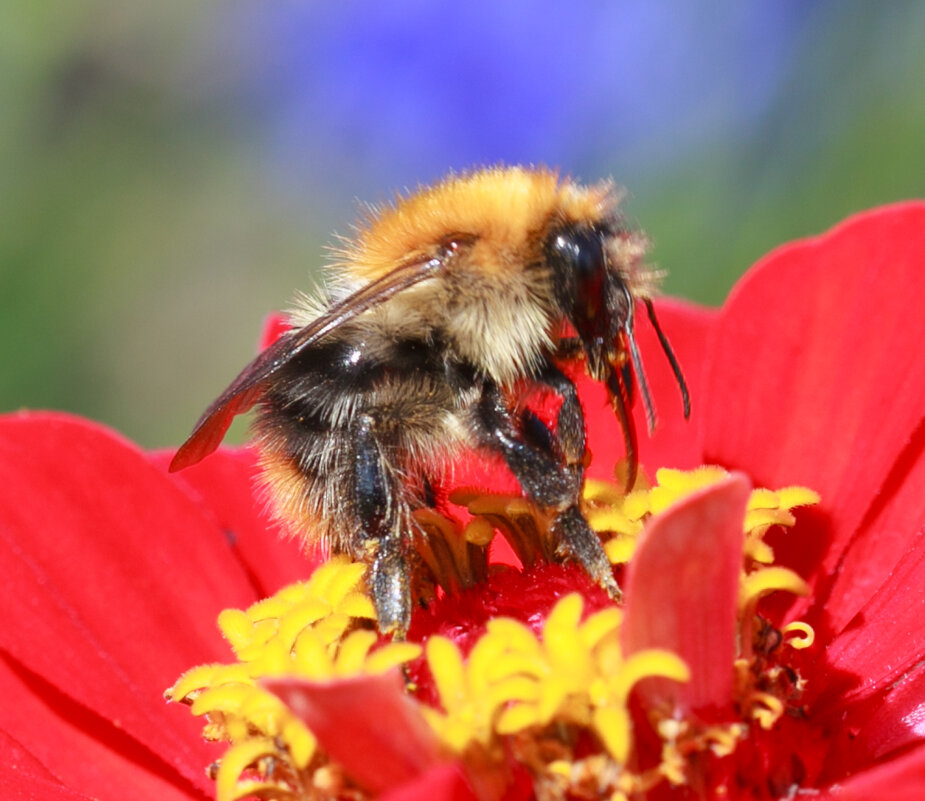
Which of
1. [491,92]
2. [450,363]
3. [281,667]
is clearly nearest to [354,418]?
[450,363]

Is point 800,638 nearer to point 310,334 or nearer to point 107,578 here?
point 310,334

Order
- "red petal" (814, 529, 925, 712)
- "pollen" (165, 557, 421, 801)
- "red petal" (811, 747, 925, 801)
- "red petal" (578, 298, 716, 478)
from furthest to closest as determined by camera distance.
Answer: "red petal" (578, 298, 716, 478)
"red petal" (814, 529, 925, 712)
"pollen" (165, 557, 421, 801)
"red petal" (811, 747, 925, 801)

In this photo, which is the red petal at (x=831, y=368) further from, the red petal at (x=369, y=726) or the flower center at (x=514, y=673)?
the red petal at (x=369, y=726)

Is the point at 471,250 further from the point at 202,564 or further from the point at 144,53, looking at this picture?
the point at 144,53

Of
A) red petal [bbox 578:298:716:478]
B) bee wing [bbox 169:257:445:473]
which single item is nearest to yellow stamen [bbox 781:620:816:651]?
red petal [bbox 578:298:716:478]

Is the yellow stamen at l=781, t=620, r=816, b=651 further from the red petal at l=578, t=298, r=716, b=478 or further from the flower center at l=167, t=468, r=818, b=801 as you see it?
the red petal at l=578, t=298, r=716, b=478

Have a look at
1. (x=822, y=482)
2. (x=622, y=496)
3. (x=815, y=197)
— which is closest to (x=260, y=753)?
(x=622, y=496)
